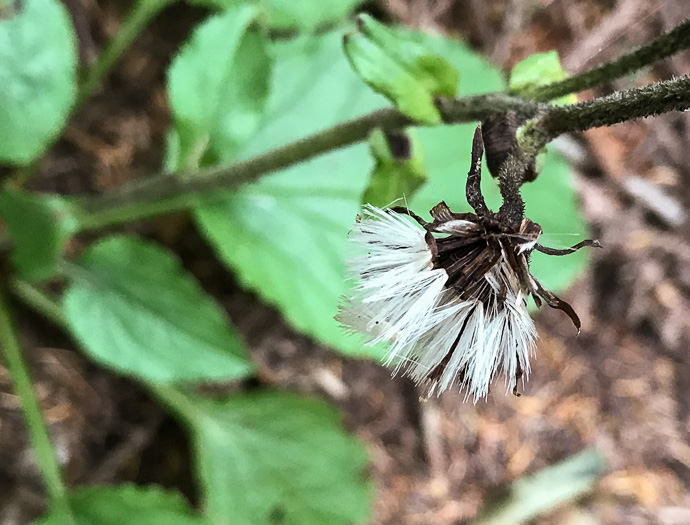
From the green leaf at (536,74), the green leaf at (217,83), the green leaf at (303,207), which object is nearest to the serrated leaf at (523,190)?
the green leaf at (303,207)

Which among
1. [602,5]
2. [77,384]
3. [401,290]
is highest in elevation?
[602,5]

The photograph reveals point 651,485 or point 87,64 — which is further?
point 651,485

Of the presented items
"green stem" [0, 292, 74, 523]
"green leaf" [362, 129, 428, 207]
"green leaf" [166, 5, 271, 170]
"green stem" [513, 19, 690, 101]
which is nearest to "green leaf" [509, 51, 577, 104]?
"green stem" [513, 19, 690, 101]

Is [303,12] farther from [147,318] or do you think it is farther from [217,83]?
[147,318]

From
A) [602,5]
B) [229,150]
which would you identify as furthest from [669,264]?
[229,150]

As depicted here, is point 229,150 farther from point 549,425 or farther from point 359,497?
point 549,425

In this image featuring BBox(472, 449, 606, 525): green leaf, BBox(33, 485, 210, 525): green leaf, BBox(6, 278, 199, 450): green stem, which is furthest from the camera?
BBox(472, 449, 606, 525): green leaf

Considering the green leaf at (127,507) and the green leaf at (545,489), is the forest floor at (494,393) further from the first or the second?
the green leaf at (127,507)

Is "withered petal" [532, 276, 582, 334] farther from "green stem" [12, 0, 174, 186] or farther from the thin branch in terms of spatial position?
"green stem" [12, 0, 174, 186]
